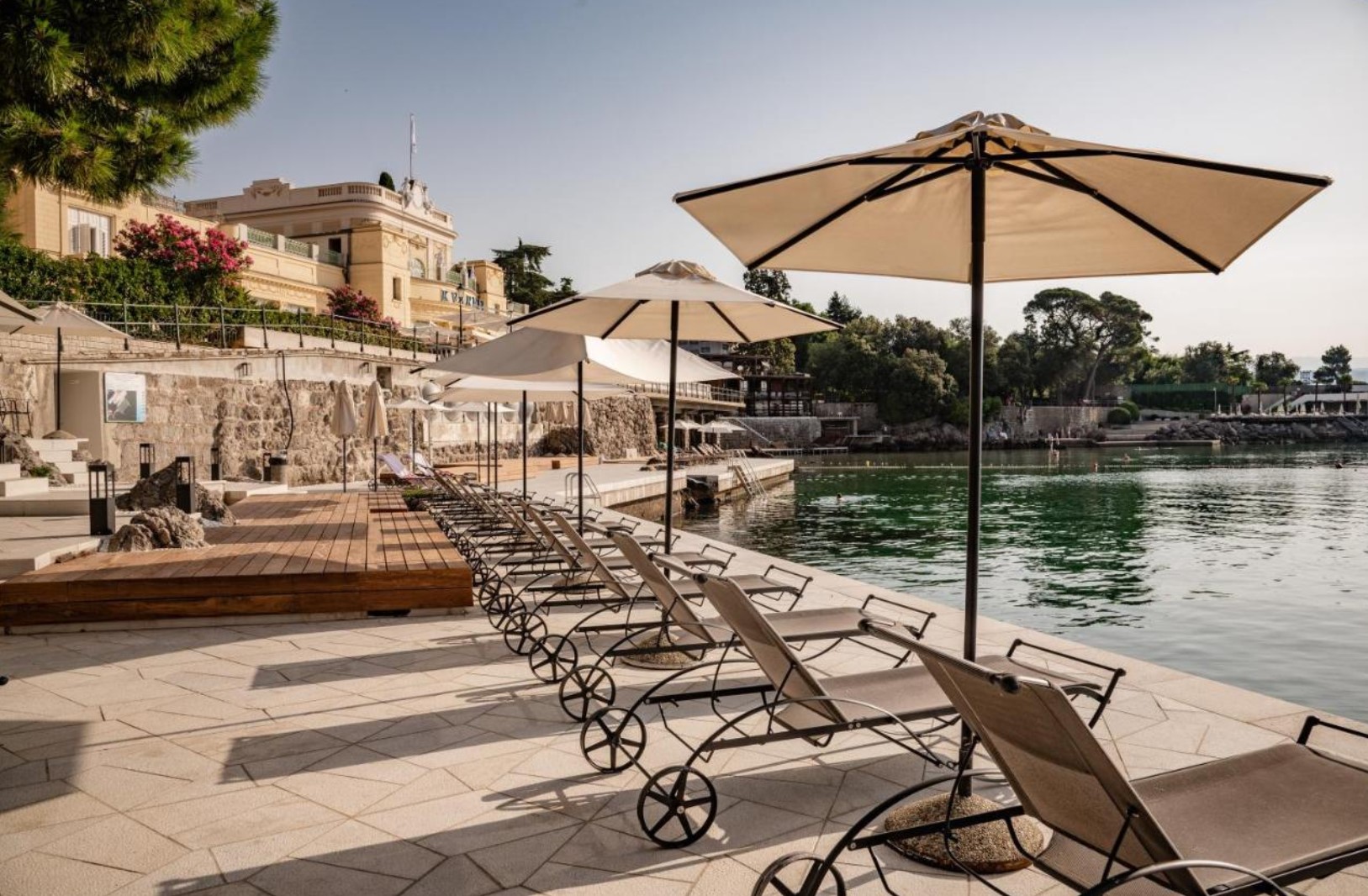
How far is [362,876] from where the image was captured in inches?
106

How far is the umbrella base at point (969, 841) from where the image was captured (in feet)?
8.99

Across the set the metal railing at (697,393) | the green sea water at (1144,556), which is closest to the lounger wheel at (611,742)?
the green sea water at (1144,556)

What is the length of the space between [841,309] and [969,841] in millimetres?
95403

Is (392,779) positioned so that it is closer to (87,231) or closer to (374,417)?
(374,417)

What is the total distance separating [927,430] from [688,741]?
7338cm

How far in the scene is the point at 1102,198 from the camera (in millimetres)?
3170

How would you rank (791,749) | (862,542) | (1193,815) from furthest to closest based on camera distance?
(862,542) < (791,749) < (1193,815)

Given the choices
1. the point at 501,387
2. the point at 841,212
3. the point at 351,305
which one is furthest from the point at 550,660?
the point at 351,305

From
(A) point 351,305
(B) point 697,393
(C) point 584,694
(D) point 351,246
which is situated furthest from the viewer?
(B) point 697,393

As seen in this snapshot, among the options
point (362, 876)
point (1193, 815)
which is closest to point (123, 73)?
point (362, 876)

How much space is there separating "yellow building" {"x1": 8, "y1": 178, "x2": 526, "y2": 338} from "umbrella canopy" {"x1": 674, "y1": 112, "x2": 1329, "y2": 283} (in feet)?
100

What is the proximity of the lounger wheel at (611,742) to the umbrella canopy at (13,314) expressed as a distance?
556cm

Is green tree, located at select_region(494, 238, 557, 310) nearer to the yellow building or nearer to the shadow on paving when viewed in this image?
the yellow building

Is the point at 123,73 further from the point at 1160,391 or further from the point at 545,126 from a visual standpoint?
the point at 1160,391
